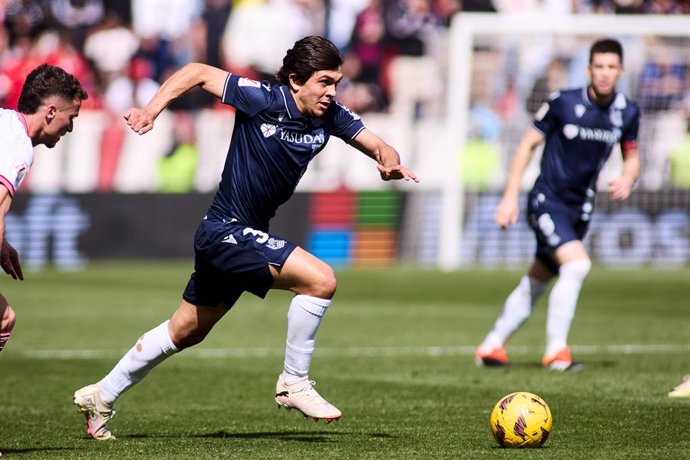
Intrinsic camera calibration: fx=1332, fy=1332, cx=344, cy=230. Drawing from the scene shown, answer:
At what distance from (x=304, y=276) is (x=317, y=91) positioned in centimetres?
100

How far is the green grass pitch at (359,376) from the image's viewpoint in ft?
23.2

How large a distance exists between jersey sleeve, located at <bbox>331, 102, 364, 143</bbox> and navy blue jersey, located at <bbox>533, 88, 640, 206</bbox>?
3873mm

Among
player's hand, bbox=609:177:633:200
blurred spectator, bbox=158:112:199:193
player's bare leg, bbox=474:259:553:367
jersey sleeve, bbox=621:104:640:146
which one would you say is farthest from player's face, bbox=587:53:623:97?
blurred spectator, bbox=158:112:199:193

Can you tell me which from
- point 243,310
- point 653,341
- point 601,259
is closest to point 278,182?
point 653,341

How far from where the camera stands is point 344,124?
743cm

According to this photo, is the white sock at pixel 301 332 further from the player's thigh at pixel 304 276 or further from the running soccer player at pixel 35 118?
the running soccer player at pixel 35 118

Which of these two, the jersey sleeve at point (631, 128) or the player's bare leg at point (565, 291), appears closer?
the player's bare leg at point (565, 291)

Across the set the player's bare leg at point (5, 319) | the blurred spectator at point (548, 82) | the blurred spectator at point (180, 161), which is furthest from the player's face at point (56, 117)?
the blurred spectator at point (548, 82)

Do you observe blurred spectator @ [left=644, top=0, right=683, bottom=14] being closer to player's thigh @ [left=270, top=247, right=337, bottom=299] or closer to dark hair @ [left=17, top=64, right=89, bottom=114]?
player's thigh @ [left=270, top=247, right=337, bottom=299]

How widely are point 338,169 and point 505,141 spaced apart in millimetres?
2874

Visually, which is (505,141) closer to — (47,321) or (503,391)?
(47,321)

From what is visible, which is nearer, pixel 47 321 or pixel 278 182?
pixel 278 182

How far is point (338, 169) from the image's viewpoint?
22797 mm

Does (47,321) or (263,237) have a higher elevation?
(263,237)
